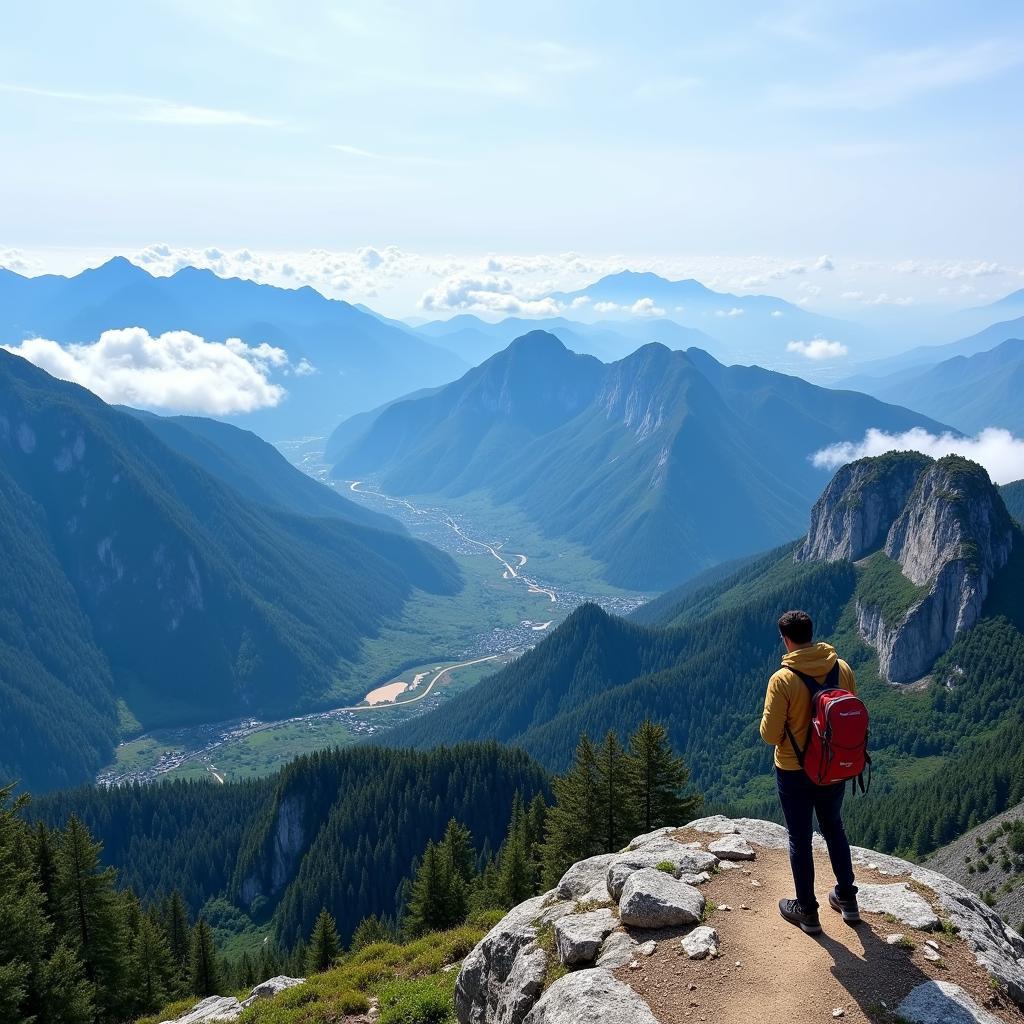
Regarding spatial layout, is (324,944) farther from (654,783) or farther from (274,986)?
(654,783)

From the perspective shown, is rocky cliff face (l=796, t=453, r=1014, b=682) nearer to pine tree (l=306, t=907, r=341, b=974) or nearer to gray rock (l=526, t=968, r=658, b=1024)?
pine tree (l=306, t=907, r=341, b=974)

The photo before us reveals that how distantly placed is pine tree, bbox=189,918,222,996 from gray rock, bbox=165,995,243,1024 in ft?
68.6

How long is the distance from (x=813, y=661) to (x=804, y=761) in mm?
1993

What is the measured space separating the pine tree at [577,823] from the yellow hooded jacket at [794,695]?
1199 inches

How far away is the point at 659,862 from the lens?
65.2ft

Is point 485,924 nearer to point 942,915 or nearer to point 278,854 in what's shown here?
point 942,915

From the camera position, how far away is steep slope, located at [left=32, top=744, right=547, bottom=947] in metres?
114

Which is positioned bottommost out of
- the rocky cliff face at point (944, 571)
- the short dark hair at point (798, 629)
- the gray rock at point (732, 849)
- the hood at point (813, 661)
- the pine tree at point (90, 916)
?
the rocky cliff face at point (944, 571)

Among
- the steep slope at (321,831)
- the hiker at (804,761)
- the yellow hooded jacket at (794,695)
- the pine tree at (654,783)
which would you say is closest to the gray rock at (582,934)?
the hiker at (804,761)

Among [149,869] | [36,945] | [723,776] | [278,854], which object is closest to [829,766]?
[36,945]

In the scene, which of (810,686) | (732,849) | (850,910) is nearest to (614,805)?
(732,849)

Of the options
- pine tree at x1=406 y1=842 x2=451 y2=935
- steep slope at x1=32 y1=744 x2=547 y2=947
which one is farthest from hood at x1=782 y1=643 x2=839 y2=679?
steep slope at x1=32 y1=744 x2=547 y2=947

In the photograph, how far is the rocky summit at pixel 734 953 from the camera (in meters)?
14.2

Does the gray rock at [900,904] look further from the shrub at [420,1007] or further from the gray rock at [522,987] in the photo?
the shrub at [420,1007]
